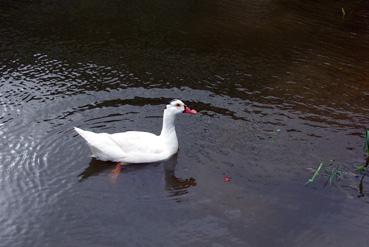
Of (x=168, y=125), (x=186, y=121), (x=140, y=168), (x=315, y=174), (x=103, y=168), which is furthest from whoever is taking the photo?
(x=186, y=121)

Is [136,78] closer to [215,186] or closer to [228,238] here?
[215,186]

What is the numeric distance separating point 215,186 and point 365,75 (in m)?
7.64

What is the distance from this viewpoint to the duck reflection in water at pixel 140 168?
10.3m

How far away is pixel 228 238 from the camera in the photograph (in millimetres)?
8828

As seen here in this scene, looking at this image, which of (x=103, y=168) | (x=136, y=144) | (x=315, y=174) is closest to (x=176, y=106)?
(x=136, y=144)

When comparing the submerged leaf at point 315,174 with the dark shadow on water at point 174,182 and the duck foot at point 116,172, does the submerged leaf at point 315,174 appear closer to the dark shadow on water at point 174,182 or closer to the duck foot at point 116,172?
the dark shadow on water at point 174,182

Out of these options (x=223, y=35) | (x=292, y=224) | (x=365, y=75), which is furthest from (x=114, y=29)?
(x=292, y=224)

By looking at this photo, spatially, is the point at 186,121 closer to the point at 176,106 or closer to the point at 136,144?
the point at 176,106

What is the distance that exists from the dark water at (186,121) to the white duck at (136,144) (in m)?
0.23

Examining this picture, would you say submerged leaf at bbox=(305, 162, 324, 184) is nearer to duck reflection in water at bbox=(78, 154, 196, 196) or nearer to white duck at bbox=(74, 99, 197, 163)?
duck reflection in water at bbox=(78, 154, 196, 196)

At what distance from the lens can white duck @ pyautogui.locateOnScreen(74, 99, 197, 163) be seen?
10641 millimetres

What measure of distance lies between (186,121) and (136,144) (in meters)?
2.17

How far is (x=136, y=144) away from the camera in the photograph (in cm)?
1080

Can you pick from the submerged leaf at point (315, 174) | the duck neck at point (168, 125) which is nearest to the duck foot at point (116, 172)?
the duck neck at point (168, 125)
